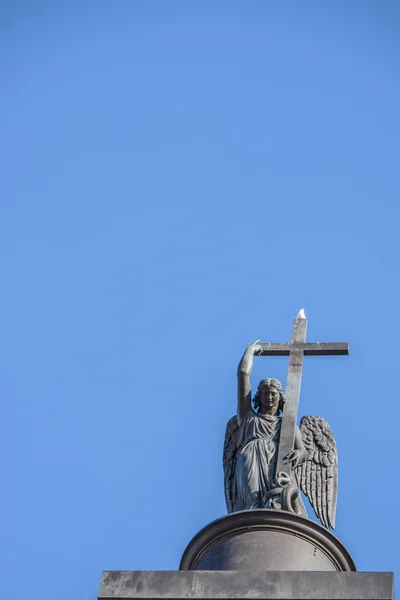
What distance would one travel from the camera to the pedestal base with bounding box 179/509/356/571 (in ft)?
52.9

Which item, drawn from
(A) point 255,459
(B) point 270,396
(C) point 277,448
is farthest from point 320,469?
(A) point 255,459

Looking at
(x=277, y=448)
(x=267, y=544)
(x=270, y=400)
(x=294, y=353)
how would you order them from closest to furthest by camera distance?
(x=267, y=544) < (x=277, y=448) < (x=270, y=400) < (x=294, y=353)

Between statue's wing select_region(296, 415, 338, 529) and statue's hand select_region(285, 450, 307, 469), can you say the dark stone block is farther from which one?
statue's wing select_region(296, 415, 338, 529)

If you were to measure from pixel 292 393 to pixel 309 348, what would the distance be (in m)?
0.79

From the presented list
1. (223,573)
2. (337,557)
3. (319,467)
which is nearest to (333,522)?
(319,467)

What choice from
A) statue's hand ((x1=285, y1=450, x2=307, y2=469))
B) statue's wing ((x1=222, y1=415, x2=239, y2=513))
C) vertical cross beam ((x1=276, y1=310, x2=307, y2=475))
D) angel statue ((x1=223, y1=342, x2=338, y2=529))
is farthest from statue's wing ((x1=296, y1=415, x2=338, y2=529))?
statue's wing ((x1=222, y1=415, x2=239, y2=513))

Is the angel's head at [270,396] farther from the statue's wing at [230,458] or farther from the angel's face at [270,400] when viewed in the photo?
the statue's wing at [230,458]

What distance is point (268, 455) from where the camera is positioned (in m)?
17.8

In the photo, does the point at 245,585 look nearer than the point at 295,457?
Yes

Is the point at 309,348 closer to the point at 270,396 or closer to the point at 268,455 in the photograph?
the point at 270,396

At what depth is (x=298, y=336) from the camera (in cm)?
1914

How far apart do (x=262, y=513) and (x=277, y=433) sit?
5.89 feet

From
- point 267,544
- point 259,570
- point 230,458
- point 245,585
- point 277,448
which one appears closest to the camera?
point 245,585

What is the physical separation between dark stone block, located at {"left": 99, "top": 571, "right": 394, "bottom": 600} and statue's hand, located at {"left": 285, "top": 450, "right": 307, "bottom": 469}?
→ 2622 mm
